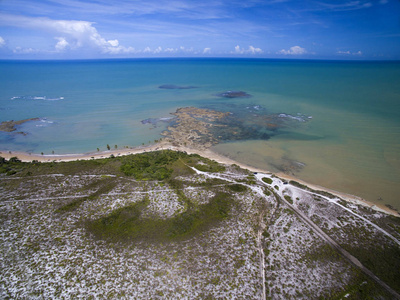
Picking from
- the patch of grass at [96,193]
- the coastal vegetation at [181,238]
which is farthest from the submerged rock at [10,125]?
the patch of grass at [96,193]

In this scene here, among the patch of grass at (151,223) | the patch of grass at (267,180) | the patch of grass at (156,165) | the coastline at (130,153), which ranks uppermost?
the patch of grass at (267,180)

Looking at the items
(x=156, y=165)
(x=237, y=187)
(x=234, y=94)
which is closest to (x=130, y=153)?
(x=156, y=165)

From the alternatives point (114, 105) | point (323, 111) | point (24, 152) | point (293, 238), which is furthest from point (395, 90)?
point (24, 152)

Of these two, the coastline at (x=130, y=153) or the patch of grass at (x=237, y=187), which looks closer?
the patch of grass at (x=237, y=187)

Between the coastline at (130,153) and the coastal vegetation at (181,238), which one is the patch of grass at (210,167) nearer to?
the coastal vegetation at (181,238)

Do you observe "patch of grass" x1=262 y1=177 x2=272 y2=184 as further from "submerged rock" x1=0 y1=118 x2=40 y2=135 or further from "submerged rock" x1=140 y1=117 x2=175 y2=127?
"submerged rock" x1=0 y1=118 x2=40 y2=135

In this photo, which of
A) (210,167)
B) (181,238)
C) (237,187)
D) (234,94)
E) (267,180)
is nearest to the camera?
(181,238)

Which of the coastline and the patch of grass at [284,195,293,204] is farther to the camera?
the coastline

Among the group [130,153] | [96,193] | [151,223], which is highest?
[96,193]

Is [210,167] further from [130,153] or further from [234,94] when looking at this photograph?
[234,94]

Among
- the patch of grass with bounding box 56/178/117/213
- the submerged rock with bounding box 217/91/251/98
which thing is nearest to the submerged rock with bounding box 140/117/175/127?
the patch of grass with bounding box 56/178/117/213

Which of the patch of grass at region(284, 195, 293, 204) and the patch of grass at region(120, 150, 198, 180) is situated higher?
the patch of grass at region(120, 150, 198, 180)
